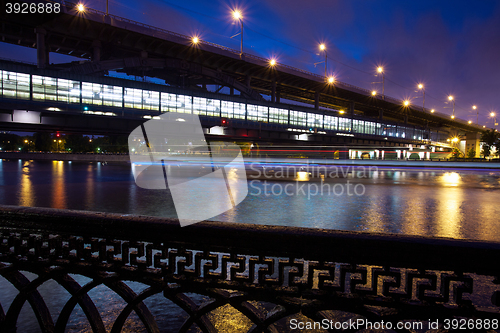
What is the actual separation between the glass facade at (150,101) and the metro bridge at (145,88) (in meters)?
0.13

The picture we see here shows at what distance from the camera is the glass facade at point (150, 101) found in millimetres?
36000

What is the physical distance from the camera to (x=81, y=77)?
39.0 meters

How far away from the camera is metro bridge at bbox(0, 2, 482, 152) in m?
36.8

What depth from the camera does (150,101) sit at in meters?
46.2

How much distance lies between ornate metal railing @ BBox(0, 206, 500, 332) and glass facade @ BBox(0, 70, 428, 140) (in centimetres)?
4412

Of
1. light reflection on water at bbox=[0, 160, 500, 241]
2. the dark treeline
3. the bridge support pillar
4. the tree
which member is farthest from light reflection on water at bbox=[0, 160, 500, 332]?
the tree

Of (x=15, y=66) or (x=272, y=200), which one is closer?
Answer: (x=272, y=200)

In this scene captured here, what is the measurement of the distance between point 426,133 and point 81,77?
114 m

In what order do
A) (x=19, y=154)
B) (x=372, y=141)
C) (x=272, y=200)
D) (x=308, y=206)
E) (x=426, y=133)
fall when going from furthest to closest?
(x=426, y=133) < (x=372, y=141) < (x=19, y=154) < (x=272, y=200) < (x=308, y=206)

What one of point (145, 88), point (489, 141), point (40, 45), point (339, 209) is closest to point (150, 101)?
point (145, 88)

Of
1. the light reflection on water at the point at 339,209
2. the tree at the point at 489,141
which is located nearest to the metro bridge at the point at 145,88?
the tree at the point at 489,141

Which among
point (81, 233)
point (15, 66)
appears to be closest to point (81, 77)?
point (15, 66)

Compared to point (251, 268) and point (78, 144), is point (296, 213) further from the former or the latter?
point (78, 144)

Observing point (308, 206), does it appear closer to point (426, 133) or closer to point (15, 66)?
point (15, 66)
